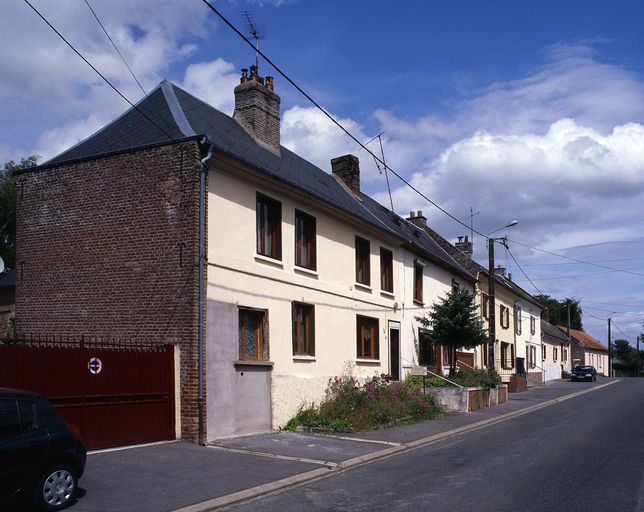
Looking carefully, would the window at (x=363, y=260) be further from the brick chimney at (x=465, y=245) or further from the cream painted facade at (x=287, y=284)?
the brick chimney at (x=465, y=245)

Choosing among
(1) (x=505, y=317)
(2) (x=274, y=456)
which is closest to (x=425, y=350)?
(2) (x=274, y=456)

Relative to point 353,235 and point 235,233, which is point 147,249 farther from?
point 353,235

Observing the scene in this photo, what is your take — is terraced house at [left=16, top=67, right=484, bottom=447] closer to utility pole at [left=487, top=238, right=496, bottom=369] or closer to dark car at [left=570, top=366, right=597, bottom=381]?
utility pole at [left=487, top=238, right=496, bottom=369]

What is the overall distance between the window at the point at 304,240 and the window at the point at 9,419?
1027 centimetres

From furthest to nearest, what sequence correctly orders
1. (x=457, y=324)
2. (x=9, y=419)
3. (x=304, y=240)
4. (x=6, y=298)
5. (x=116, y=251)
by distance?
(x=6, y=298) → (x=457, y=324) → (x=304, y=240) → (x=116, y=251) → (x=9, y=419)

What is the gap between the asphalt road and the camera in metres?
8.21

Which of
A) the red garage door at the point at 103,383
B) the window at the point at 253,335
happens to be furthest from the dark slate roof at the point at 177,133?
the red garage door at the point at 103,383

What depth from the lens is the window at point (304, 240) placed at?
1748cm

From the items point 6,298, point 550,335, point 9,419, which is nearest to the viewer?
point 9,419

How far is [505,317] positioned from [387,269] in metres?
22.1

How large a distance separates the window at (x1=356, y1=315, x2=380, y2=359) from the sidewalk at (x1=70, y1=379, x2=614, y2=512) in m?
4.68

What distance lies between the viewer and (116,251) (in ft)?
46.9

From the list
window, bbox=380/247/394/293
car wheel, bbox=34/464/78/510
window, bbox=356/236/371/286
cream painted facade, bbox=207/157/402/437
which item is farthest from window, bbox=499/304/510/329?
car wheel, bbox=34/464/78/510

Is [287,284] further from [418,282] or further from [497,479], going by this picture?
[418,282]
